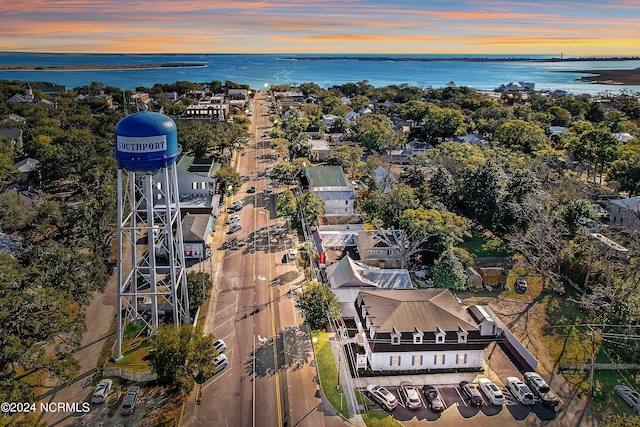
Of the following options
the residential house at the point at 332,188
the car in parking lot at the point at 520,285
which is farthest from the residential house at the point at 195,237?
the car in parking lot at the point at 520,285

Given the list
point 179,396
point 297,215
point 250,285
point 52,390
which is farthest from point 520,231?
point 52,390

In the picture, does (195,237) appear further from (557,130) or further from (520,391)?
(557,130)

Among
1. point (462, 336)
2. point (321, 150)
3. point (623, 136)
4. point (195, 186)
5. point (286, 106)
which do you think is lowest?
point (462, 336)

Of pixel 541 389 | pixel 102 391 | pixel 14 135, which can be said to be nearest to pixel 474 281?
pixel 541 389

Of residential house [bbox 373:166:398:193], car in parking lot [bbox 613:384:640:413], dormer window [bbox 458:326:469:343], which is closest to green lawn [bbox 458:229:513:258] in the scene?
residential house [bbox 373:166:398:193]

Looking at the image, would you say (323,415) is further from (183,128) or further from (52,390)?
(183,128)

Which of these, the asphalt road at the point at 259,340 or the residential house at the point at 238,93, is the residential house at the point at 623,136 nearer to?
the asphalt road at the point at 259,340
